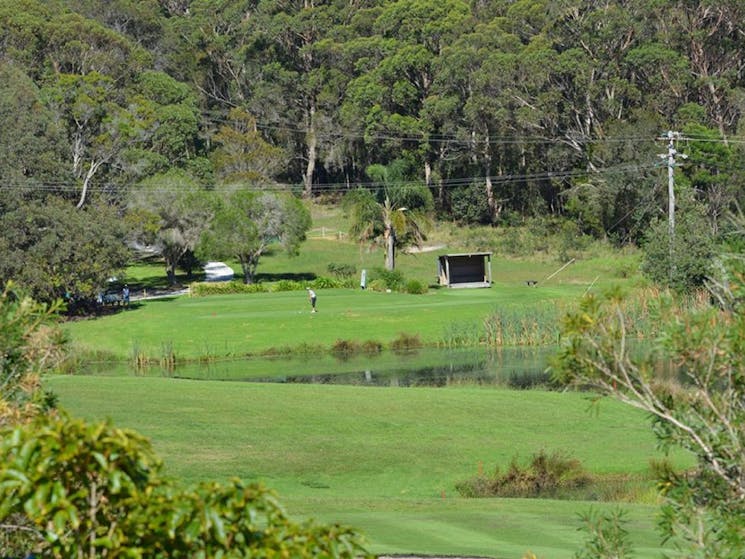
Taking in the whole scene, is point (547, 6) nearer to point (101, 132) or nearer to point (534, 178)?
point (534, 178)

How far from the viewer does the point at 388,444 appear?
25.2m

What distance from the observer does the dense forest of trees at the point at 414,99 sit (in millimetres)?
77250

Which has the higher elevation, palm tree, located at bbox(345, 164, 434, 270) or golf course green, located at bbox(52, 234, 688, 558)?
palm tree, located at bbox(345, 164, 434, 270)

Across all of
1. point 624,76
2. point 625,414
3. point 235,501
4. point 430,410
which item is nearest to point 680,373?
point 625,414

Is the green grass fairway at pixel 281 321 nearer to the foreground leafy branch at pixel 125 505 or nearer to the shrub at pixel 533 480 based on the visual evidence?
the shrub at pixel 533 480

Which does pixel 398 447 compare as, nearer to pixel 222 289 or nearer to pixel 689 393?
pixel 689 393

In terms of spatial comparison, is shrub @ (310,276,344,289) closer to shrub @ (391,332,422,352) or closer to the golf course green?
shrub @ (391,332,422,352)

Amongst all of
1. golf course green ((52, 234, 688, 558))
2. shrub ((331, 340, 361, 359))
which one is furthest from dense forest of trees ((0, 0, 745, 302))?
golf course green ((52, 234, 688, 558))

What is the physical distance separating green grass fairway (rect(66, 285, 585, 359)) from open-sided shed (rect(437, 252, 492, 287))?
Result: 27.1 ft

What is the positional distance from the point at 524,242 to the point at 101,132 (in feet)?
91.3

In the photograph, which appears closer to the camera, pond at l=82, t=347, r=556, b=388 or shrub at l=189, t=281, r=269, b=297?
pond at l=82, t=347, r=556, b=388

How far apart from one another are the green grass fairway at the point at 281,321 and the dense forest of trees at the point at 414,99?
1293cm

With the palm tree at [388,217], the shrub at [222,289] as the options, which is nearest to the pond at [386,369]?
the shrub at [222,289]

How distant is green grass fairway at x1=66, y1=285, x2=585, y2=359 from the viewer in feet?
162
